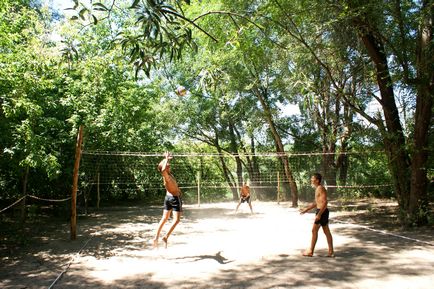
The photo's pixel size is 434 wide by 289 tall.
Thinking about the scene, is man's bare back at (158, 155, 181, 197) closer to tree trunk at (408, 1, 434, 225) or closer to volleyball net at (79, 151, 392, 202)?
tree trunk at (408, 1, 434, 225)

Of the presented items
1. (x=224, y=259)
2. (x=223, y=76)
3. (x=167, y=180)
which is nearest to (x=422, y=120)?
(x=224, y=259)

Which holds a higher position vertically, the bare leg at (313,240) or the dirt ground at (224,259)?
the bare leg at (313,240)

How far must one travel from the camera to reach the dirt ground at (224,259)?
4.46m

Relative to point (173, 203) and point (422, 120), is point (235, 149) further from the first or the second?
point (173, 203)

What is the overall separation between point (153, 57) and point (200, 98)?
1698 cm

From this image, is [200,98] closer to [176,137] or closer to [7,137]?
[176,137]

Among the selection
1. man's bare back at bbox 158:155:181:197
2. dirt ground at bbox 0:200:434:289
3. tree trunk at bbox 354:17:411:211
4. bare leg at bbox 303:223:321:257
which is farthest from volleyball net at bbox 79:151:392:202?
bare leg at bbox 303:223:321:257

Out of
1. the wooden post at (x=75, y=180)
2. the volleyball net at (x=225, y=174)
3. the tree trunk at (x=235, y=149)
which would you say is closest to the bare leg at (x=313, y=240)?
the wooden post at (x=75, y=180)

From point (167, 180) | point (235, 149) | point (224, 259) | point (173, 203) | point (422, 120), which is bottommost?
point (224, 259)

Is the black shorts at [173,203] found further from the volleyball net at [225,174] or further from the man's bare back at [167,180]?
the volleyball net at [225,174]

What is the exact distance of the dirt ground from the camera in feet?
14.6

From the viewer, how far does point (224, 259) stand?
220 inches

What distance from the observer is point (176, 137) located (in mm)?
20438

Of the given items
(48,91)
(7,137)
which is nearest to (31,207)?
(48,91)
